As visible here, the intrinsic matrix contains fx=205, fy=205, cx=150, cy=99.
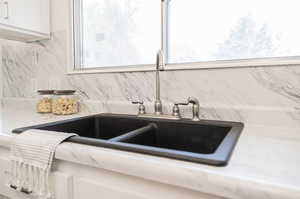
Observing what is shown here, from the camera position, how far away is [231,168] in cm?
46

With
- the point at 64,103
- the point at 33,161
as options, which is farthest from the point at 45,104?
the point at 33,161

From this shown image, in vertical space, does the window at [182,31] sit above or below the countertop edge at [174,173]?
above

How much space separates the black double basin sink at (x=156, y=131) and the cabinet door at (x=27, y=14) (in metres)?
0.83

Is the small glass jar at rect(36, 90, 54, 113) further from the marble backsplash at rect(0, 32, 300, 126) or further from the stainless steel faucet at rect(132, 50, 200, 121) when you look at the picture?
the stainless steel faucet at rect(132, 50, 200, 121)

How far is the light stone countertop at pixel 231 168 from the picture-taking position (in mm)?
394

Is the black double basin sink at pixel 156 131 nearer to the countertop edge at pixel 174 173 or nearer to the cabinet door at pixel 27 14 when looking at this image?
the countertop edge at pixel 174 173

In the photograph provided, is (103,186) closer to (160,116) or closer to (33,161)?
(33,161)

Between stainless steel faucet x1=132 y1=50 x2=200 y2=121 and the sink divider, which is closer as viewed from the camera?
the sink divider

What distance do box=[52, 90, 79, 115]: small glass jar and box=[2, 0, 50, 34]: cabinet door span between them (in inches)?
21.2

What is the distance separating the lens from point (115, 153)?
55 cm

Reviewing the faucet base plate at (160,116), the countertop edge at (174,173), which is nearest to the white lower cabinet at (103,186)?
the countertop edge at (174,173)

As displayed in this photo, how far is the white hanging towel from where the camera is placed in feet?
2.08

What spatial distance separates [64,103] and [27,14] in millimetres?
710

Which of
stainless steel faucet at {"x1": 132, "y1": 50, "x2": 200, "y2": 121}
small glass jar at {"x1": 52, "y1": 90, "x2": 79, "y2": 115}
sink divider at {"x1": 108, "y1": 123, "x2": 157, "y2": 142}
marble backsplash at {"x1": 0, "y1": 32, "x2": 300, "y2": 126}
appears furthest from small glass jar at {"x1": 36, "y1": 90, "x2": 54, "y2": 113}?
sink divider at {"x1": 108, "y1": 123, "x2": 157, "y2": 142}
